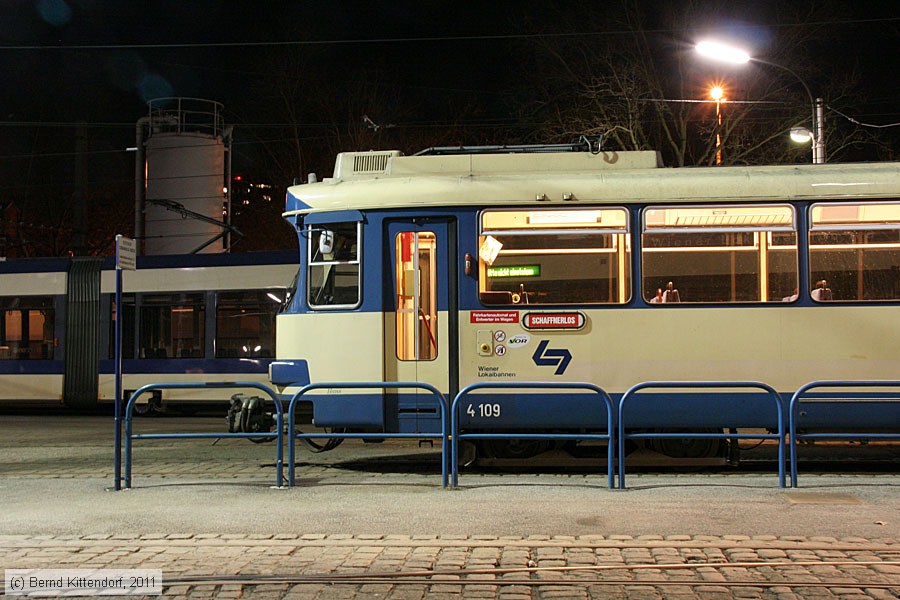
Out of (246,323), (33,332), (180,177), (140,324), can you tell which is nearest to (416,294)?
(246,323)

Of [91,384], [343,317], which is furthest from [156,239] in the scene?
[343,317]

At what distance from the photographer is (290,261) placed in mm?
19594

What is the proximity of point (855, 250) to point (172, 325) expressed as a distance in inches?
561

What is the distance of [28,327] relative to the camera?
21.9m

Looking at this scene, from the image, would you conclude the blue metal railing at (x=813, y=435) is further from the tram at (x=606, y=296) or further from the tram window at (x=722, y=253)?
the tram window at (x=722, y=253)

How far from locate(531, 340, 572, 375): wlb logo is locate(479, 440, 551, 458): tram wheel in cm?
98

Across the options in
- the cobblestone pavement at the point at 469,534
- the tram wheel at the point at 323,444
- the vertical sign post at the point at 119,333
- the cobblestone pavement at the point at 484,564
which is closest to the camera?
the cobblestone pavement at the point at 484,564

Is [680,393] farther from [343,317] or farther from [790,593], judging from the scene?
[790,593]

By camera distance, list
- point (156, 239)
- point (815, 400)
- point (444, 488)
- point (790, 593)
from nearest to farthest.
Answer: point (790, 593) → point (444, 488) → point (815, 400) → point (156, 239)

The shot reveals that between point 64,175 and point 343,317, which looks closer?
point 343,317

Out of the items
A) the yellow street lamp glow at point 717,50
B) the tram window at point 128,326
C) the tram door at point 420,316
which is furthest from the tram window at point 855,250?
the tram window at point 128,326

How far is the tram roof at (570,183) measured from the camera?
35.6ft

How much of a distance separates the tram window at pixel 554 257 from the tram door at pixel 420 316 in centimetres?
43

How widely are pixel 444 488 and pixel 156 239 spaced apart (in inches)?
1051
